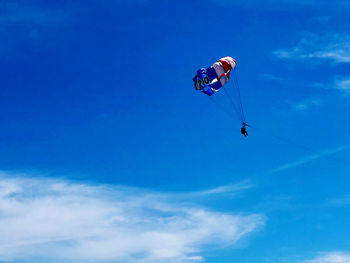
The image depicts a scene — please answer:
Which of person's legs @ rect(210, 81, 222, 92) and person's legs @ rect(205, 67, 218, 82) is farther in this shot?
person's legs @ rect(210, 81, 222, 92)

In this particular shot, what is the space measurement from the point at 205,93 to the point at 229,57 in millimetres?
8448

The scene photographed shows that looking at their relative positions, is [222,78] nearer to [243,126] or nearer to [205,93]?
[205,93]

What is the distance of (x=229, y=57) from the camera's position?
9881 cm

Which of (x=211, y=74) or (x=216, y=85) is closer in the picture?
(x=211, y=74)

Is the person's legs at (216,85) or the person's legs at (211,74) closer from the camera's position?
the person's legs at (211,74)

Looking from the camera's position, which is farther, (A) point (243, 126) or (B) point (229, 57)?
(B) point (229, 57)

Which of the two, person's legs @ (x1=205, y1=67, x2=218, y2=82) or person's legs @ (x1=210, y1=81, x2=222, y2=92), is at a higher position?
person's legs @ (x1=205, y1=67, x2=218, y2=82)

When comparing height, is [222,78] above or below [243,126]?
above

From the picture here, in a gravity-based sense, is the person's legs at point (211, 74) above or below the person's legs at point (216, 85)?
above

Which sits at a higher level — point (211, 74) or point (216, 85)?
point (211, 74)

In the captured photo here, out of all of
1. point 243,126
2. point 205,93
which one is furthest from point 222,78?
point 243,126

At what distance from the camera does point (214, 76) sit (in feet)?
313

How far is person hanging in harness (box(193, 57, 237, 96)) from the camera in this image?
313ft

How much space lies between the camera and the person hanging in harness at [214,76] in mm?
95250
